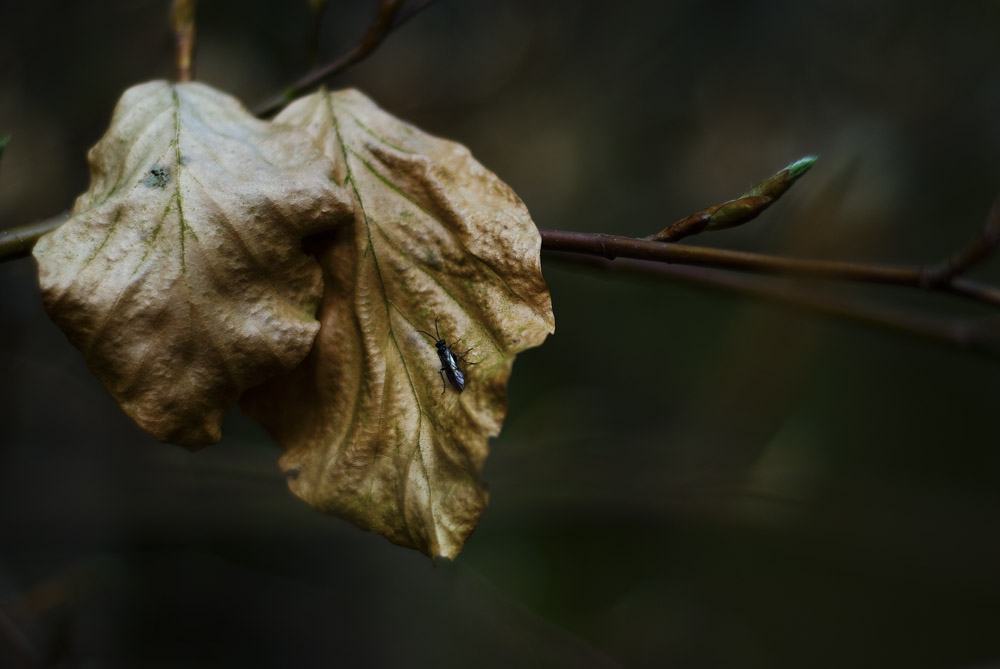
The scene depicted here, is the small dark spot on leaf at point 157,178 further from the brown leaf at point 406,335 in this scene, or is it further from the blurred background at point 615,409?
Result: the blurred background at point 615,409

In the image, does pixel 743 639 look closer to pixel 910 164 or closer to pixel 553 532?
pixel 553 532

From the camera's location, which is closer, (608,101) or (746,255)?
(746,255)

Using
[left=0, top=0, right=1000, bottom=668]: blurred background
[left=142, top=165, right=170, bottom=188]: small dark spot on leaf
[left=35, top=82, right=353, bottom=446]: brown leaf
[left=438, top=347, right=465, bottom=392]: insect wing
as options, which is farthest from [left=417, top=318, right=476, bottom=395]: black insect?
[left=0, top=0, right=1000, bottom=668]: blurred background

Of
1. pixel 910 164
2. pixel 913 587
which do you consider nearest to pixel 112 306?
pixel 910 164

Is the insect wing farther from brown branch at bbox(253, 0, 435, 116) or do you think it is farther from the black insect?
brown branch at bbox(253, 0, 435, 116)

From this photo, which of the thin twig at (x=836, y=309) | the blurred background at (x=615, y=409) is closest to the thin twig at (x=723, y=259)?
the thin twig at (x=836, y=309)

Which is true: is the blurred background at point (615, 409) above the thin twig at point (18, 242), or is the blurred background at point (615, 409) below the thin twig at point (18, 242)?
below

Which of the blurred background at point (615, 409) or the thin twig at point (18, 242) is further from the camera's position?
the blurred background at point (615, 409)
